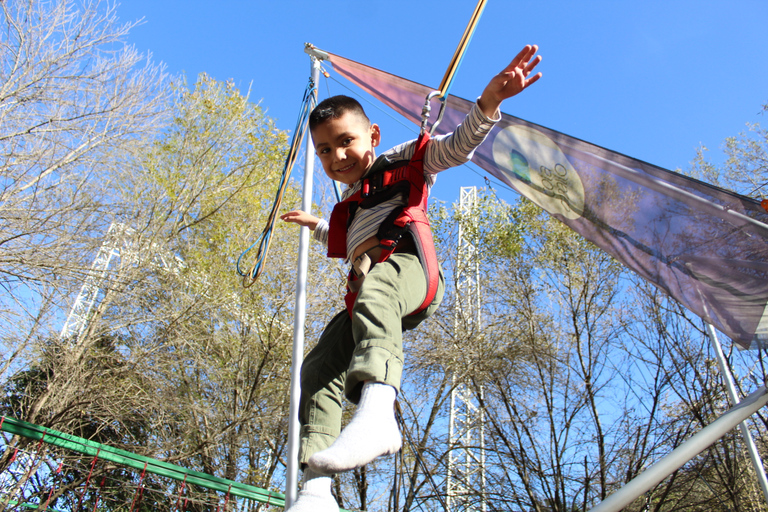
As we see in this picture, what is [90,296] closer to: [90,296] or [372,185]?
[90,296]

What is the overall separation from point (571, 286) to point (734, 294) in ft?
24.4

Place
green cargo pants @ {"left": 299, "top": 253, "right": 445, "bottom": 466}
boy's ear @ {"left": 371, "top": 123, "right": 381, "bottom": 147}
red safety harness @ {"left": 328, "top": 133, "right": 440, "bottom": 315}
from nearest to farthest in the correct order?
1. green cargo pants @ {"left": 299, "top": 253, "right": 445, "bottom": 466}
2. red safety harness @ {"left": 328, "top": 133, "right": 440, "bottom": 315}
3. boy's ear @ {"left": 371, "top": 123, "right": 381, "bottom": 147}

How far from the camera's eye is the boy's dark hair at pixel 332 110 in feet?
5.51

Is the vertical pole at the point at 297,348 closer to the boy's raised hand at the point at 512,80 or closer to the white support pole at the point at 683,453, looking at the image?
the white support pole at the point at 683,453

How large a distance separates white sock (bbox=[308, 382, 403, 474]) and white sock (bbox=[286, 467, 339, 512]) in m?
0.24

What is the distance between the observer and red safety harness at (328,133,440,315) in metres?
1.47

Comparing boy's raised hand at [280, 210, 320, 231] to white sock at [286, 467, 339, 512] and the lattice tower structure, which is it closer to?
white sock at [286, 467, 339, 512]

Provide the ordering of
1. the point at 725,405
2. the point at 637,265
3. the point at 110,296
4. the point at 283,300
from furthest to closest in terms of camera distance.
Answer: the point at 283,300 < the point at 725,405 < the point at 110,296 < the point at 637,265

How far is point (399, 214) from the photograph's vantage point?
1.49 metres

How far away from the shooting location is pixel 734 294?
1.79 metres

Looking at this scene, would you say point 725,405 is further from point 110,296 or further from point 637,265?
point 110,296

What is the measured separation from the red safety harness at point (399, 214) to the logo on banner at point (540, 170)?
88 cm

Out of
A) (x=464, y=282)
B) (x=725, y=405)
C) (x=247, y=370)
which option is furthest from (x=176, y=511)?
(x=725, y=405)

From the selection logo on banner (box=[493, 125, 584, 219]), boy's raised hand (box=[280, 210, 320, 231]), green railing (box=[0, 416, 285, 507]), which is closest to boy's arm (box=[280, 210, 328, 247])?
boy's raised hand (box=[280, 210, 320, 231])
